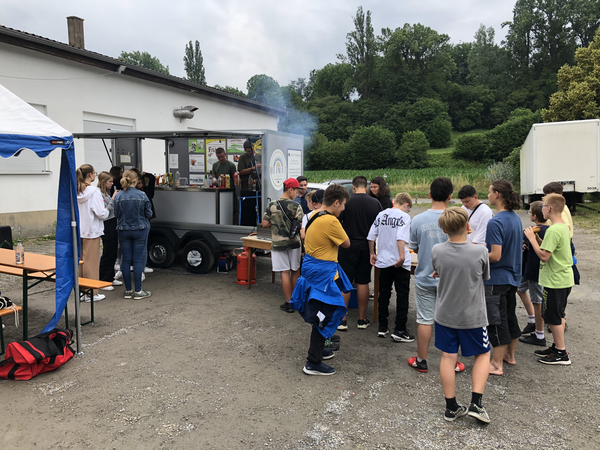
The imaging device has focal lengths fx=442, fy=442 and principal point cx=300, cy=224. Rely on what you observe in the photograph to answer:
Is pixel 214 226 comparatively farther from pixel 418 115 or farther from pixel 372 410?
pixel 418 115

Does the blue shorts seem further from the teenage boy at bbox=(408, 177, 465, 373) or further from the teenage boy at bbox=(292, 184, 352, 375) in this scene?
the teenage boy at bbox=(292, 184, 352, 375)

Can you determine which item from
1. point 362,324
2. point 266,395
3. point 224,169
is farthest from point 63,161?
point 224,169

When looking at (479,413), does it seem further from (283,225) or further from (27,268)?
(27,268)

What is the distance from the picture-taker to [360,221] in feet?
16.6

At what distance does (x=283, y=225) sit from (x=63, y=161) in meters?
2.60

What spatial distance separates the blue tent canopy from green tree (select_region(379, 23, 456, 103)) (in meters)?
79.6

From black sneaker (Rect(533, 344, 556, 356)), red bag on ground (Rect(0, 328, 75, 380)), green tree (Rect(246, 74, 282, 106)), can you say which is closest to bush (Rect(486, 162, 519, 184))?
black sneaker (Rect(533, 344, 556, 356))

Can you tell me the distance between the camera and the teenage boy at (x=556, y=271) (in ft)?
13.6

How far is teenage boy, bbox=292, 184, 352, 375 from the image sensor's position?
12.8 ft

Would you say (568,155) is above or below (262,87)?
below

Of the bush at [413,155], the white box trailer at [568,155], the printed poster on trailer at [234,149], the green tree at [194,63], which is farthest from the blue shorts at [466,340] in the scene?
the green tree at [194,63]

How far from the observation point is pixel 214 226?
7.84 metres

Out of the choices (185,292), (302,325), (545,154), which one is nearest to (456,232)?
(302,325)

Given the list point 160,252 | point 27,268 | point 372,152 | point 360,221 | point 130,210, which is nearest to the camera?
point 27,268
